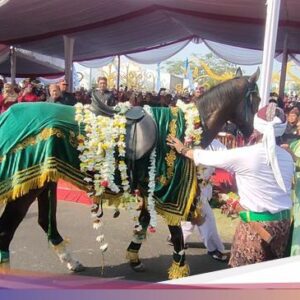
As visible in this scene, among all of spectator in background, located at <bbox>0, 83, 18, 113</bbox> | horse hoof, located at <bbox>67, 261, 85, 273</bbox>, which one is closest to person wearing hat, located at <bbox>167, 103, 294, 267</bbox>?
horse hoof, located at <bbox>67, 261, 85, 273</bbox>

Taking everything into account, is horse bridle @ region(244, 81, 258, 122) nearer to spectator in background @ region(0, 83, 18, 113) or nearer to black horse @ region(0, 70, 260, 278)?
black horse @ region(0, 70, 260, 278)

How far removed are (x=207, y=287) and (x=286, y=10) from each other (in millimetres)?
7593

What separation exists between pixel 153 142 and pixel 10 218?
123cm

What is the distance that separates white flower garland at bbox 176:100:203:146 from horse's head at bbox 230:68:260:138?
0.41 meters

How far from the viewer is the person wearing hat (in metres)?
2.82

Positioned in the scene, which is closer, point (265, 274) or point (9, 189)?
point (265, 274)

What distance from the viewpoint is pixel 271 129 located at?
9.09 feet

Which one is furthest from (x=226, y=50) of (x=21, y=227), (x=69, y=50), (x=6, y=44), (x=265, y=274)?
(x=265, y=274)

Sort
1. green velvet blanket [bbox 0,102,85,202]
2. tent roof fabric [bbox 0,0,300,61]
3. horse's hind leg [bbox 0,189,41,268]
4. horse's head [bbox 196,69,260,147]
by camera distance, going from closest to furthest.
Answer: green velvet blanket [bbox 0,102,85,202] < horse's hind leg [bbox 0,189,41,268] < horse's head [bbox 196,69,260,147] < tent roof fabric [bbox 0,0,300,61]

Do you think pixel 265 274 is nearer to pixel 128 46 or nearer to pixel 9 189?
pixel 9 189

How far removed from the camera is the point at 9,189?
328 cm

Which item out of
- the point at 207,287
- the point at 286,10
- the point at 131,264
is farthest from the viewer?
Result: the point at 286,10

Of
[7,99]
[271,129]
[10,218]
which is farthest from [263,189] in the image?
[7,99]

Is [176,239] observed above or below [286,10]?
below
